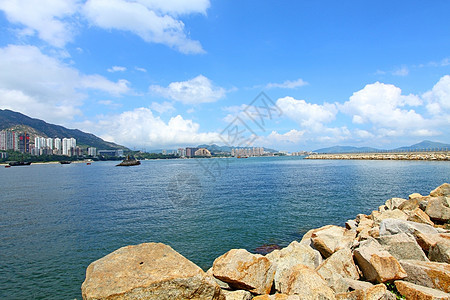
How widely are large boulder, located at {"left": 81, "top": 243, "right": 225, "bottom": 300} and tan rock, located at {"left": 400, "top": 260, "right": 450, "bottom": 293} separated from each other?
20.0 ft

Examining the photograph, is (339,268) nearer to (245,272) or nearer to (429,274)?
(429,274)

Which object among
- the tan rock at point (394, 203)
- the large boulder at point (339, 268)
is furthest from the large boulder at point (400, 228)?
the tan rock at point (394, 203)

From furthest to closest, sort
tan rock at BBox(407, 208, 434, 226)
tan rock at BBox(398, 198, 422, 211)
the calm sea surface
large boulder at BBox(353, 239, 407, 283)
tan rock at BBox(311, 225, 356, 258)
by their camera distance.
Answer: tan rock at BBox(398, 198, 422, 211) → the calm sea surface → tan rock at BBox(407, 208, 434, 226) → tan rock at BBox(311, 225, 356, 258) → large boulder at BBox(353, 239, 407, 283)

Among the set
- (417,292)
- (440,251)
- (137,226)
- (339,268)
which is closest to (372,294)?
(417,292)

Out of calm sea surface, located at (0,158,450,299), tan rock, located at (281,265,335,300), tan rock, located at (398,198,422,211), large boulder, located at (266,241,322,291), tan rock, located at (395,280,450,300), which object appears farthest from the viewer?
tan rock, located at (398,198,422,211)

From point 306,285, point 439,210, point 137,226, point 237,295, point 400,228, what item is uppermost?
point 400,228

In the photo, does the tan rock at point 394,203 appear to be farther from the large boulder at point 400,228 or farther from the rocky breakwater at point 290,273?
the rocky breakwater at point 290,273

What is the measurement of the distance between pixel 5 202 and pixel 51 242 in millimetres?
27024

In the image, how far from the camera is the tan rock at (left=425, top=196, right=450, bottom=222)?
53.0 ft

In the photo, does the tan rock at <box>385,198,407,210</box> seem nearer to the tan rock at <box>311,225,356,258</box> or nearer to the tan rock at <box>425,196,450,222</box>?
the tan rock at <box>425,196,450,222</box>

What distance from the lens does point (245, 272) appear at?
837 centimetres

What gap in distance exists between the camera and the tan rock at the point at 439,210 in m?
16.2

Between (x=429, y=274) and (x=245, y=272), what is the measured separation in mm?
5621

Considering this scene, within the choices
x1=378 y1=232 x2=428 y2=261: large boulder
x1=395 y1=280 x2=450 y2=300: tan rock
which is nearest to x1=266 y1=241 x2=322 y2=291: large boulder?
x1=378 y1=232 x2=428 y2=261: large boulder
